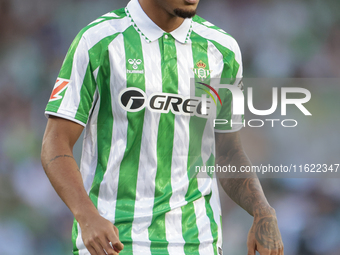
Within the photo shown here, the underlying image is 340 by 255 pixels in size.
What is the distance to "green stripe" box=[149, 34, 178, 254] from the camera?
1.68 meters

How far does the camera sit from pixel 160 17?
185 centimetres

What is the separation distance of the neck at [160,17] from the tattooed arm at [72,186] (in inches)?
19.0

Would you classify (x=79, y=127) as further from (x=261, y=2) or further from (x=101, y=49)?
(x=261, y=2)

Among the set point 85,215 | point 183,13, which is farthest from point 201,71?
point 85,215

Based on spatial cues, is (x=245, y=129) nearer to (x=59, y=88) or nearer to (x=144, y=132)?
(x=144, y=132)

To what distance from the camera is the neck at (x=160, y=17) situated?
1.84 metres

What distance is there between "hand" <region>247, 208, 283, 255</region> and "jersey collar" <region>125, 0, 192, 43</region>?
2.21 feet

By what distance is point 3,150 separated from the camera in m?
3.78

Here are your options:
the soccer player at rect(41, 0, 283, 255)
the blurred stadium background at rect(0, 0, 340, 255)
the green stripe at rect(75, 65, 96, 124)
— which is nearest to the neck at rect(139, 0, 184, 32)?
the soccer player at rect(41, 0, 283, 255)

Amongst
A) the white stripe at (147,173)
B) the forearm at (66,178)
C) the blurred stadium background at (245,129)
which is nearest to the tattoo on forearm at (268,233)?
the white stripe at (147,173)

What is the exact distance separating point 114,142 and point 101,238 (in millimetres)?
422

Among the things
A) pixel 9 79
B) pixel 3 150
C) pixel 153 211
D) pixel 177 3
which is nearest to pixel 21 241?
pixel 3 150

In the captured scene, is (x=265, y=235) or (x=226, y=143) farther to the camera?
(x=226, y=143)

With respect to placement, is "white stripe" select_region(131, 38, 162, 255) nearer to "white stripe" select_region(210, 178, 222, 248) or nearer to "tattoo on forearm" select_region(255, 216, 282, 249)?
"white stripe" select_region(210, 178, 222, 248)
